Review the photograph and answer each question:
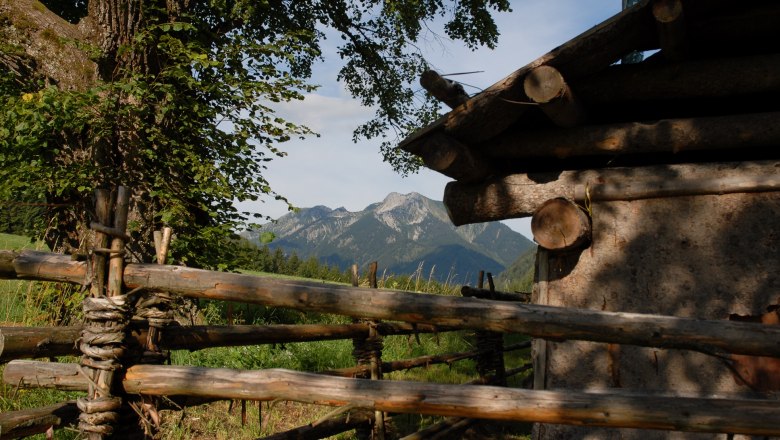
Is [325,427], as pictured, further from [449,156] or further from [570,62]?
[570,62]

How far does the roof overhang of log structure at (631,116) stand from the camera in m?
3.47

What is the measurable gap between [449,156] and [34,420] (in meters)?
2.88

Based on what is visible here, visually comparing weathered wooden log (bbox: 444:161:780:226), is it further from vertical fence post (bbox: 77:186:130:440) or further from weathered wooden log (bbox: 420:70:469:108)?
vertical fence post (bbox: 77:186:130:440)

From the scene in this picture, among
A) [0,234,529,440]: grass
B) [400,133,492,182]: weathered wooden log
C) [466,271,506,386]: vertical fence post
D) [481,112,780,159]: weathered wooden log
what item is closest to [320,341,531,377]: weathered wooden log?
[466,271,506,386]: vertical fence post

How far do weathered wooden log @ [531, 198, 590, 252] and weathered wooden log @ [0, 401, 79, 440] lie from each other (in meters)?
2.99

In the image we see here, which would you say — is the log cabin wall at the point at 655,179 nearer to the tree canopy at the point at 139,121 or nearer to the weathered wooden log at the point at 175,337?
the weathered wooden log at the point at 175,337

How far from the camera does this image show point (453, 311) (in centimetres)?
239

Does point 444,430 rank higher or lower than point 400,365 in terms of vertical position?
lower

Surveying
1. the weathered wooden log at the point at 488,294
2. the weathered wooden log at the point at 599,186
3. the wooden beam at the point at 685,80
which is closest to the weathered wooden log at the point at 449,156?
the weathered wooden log at the point at 599,186

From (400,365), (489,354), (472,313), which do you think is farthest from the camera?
(489,354)

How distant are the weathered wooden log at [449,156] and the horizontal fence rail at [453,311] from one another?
5.37 feet

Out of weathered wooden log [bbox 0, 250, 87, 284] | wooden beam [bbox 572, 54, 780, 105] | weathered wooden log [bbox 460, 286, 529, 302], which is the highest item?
wooden beam [bbox 572, 54, 780, 105]

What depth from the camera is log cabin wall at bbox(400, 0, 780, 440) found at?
11.1 feet

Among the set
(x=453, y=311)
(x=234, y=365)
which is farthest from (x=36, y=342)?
(x=234, y=365)
